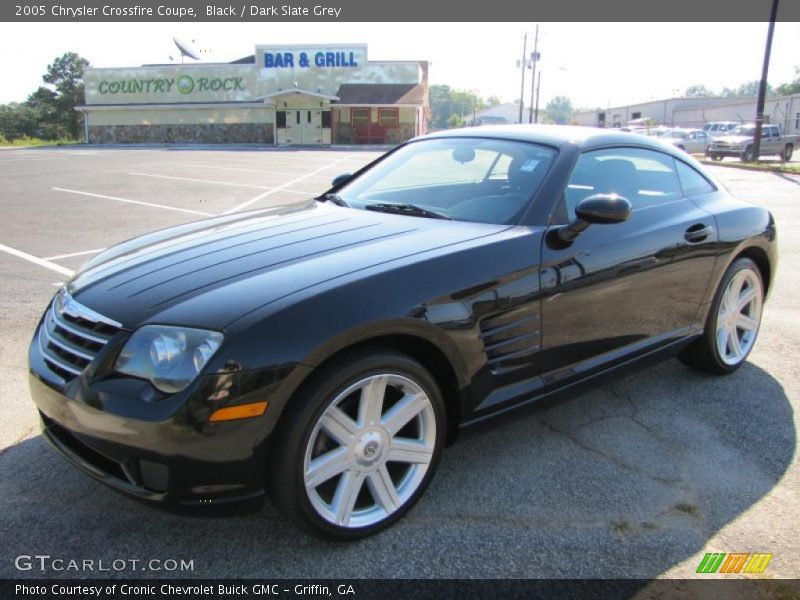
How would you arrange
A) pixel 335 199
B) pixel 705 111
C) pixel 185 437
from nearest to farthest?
pixel 185 437 → pixel 335 199 → pixel 705 111

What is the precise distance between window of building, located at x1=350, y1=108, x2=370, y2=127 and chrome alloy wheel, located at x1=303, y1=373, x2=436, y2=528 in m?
41.4

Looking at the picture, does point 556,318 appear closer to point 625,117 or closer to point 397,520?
point 397,520

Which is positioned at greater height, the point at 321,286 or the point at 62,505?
the point at 321,286

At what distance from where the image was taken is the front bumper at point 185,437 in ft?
6.66

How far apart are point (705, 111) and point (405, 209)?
70.2 m

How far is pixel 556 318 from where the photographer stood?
113 inches

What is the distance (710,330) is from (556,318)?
1.58 meters

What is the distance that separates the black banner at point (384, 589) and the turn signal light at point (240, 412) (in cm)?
61

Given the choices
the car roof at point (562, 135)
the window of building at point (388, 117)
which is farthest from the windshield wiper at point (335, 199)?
the window of building at point (388, 117)

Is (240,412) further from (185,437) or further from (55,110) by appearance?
(55,110)

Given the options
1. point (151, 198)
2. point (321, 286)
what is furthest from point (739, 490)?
point (151, 198)

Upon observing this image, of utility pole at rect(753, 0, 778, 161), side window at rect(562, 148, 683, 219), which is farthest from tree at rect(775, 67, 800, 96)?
side window at rect(562, 148, 683, 219)

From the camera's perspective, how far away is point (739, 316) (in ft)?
13.6

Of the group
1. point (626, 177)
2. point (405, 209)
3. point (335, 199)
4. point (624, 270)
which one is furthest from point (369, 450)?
point (626, 177)
